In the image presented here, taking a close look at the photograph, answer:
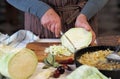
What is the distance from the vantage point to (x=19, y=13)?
360 centimetres

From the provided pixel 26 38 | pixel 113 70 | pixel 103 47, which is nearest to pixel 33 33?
pixel 26 38

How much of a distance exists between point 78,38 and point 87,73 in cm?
47

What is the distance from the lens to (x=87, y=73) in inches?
39.4

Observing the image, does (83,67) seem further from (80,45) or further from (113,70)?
(80,45)

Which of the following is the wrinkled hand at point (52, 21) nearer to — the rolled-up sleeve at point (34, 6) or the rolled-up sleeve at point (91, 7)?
the rolled-up sleeve at point (34, 6)

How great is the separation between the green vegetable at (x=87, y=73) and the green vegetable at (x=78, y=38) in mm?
384

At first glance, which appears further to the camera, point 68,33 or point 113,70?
point 68,33

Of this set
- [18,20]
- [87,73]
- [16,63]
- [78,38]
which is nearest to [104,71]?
[87,73]

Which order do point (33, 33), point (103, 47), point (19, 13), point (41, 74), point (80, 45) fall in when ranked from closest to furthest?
point (41, 74), point (103, 47), point (80, 45), point (33, 33), point (19, 13)

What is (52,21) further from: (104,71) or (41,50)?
(104,71)

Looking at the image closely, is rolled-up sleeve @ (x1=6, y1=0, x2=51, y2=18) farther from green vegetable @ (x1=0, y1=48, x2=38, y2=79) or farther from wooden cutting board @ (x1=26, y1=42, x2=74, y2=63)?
green vegetable @ (x1=0, y1=48, x2=38, y2=79)

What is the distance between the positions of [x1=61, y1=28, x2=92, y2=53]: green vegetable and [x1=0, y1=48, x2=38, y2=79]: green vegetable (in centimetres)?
36

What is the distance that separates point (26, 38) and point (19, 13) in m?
2.02

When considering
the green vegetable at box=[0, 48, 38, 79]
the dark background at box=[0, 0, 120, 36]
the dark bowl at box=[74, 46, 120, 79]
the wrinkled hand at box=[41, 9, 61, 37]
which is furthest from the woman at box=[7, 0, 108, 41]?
the dark background at box=[0, 0, 120, 36]
